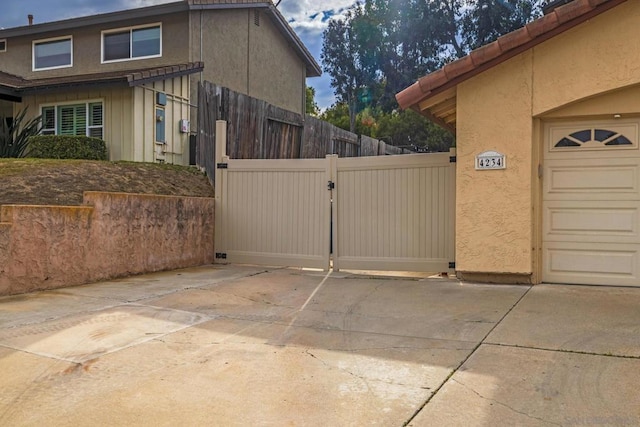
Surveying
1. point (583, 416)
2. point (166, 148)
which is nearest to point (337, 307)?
point (583, 416)

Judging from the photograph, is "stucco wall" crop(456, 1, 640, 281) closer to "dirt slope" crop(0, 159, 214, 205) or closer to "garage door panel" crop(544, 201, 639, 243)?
"garage door panel" crop(544, 201, 639, 243)

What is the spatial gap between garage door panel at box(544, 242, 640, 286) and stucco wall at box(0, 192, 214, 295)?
577 centimetres

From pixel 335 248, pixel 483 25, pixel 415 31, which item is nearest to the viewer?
pixel 335 248

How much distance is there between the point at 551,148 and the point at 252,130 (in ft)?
19.1

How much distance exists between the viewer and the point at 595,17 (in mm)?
6574

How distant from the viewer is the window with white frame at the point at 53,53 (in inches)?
714

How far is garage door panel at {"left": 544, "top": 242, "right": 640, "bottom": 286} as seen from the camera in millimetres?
6812

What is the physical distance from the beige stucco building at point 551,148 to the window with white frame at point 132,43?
12484 millimetres

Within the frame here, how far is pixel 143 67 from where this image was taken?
1706 cm

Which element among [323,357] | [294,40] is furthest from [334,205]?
[294,40]

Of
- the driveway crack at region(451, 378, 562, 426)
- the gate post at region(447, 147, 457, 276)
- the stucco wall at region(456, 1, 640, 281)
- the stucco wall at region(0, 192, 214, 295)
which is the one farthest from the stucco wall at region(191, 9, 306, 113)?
the driveway crack at region(451, 378, 562, 426)

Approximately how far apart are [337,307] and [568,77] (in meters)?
4.20

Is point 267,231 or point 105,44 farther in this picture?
point 105,44

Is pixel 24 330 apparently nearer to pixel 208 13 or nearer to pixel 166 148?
pixel 166 148
